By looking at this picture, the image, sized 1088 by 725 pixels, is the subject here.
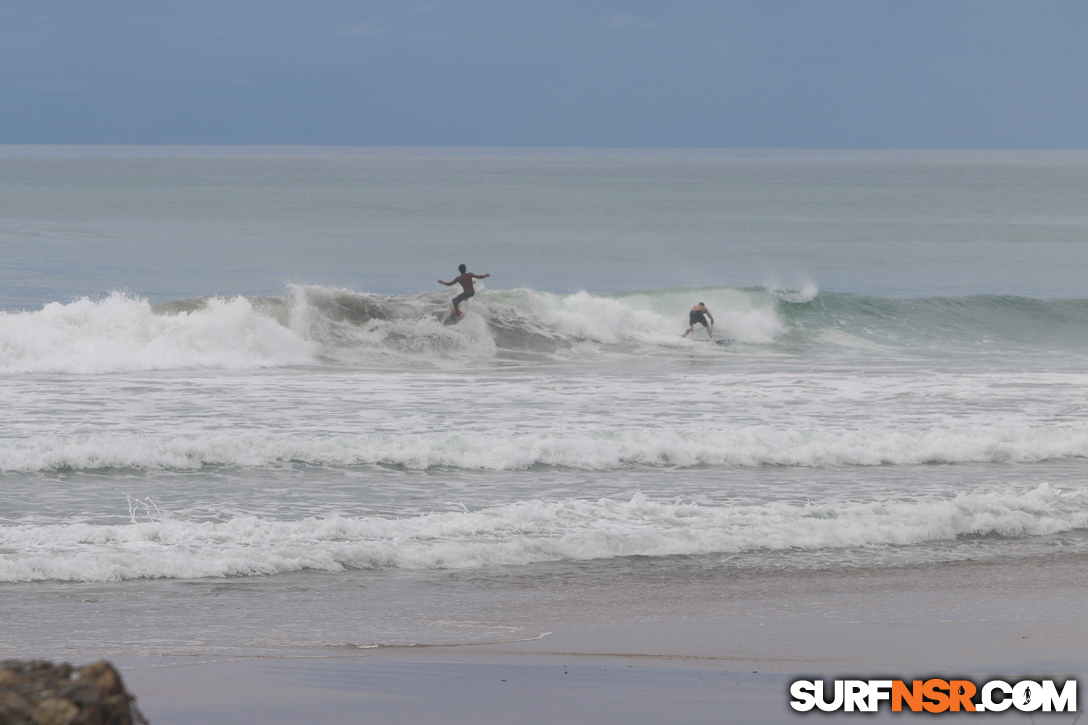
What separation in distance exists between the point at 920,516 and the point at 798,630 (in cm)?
361

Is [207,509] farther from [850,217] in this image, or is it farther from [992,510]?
[850,217]

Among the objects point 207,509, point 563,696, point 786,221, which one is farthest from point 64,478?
point 786,221

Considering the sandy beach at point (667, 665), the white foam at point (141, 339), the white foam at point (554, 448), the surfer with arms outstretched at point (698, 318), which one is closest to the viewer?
the sandy beach at point (667, 665)

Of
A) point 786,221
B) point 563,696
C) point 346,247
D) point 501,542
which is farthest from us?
point 786,221

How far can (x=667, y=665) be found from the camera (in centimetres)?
654

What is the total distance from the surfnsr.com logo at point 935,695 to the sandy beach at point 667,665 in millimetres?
83

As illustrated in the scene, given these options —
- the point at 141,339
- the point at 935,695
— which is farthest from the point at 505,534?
the point at 141,339

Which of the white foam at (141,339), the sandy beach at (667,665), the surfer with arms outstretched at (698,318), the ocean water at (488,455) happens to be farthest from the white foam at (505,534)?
the surfer with arms outstretched at (698,318)

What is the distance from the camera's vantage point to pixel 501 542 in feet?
31.1

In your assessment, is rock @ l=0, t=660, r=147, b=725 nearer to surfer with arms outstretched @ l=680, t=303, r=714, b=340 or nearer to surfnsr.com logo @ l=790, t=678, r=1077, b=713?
surfnsr.com logo @ l=790, t=678, r=1077, b=713

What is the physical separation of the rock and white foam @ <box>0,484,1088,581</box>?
6.03 meters

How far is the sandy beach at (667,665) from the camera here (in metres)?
5.77

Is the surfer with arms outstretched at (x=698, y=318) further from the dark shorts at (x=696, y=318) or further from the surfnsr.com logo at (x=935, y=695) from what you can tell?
the surfnsr.com logo at (x=935, y=695)

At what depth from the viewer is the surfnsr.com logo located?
588cm
